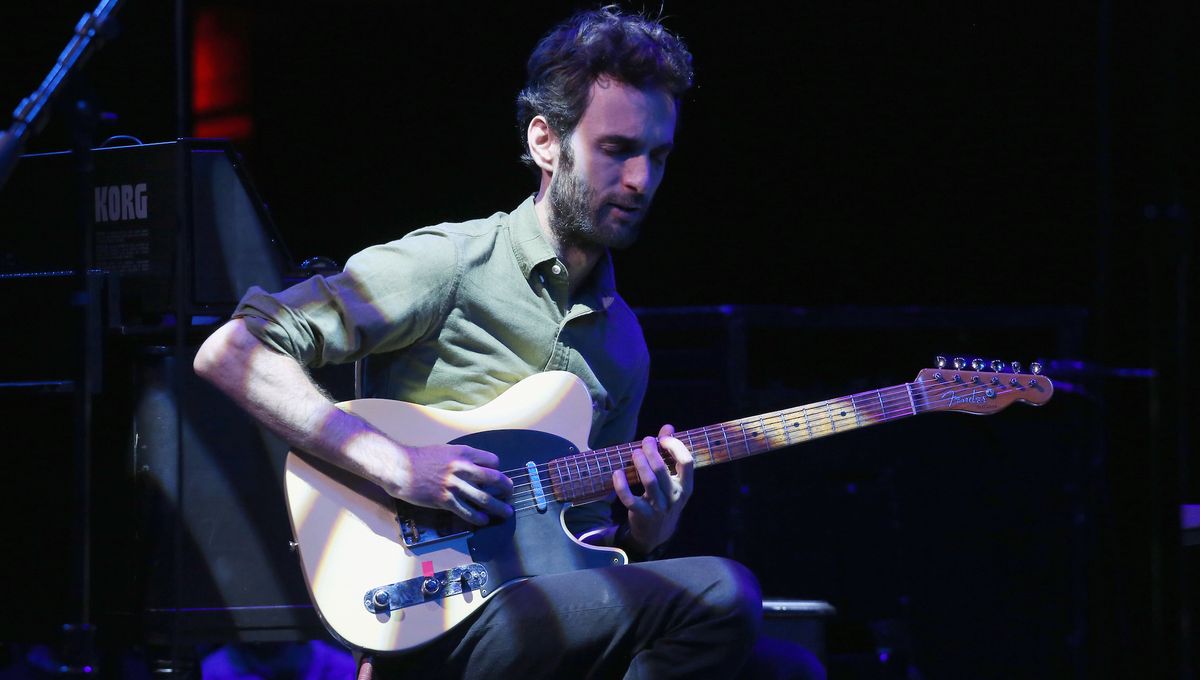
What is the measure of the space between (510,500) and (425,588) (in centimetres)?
24

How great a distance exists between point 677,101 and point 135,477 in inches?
64.7

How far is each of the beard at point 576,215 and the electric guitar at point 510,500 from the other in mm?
341

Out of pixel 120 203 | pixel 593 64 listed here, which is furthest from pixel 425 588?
pixel 120 203

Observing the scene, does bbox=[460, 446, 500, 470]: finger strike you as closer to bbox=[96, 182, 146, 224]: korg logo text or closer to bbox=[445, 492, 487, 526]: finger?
bbox=[445, 492, 487, 526]: finger

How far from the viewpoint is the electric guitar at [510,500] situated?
210 cm

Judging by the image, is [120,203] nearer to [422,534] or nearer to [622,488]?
[422,534]

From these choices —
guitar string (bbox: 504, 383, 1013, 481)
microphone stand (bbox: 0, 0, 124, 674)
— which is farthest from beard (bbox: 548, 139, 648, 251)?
microphone stand (bbox: 0, 0, 124, 674)

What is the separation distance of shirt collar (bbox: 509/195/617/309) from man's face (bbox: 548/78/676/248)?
0.06 metres

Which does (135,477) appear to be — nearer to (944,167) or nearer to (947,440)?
(947,440)

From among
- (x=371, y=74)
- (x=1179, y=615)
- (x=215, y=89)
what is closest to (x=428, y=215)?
(x=371, y=74)

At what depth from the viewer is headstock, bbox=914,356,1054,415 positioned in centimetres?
258

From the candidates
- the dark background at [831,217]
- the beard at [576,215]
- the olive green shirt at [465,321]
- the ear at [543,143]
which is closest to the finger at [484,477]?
the olive green shirt at [465,321]

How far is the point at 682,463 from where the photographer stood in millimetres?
2412

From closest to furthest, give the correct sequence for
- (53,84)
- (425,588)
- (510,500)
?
(53,84)
(425,588)
(510,500)
